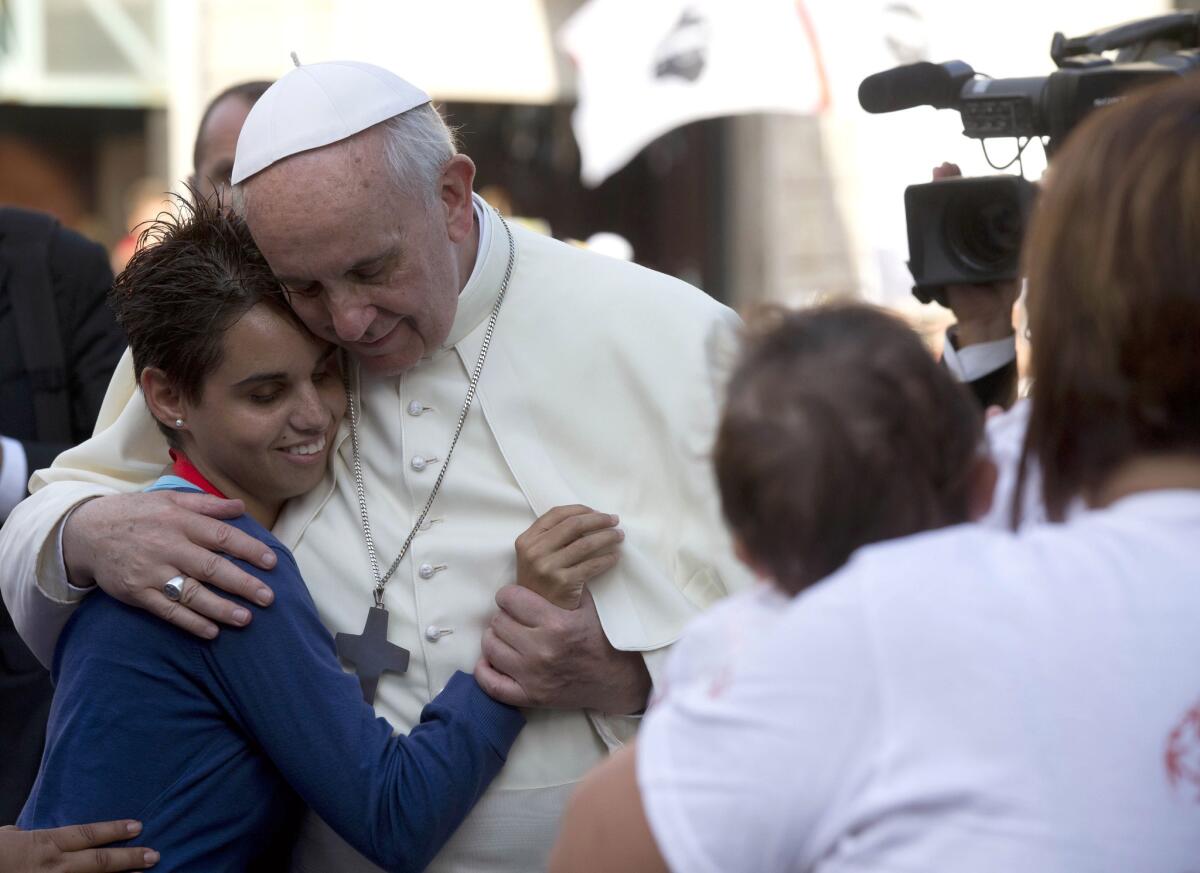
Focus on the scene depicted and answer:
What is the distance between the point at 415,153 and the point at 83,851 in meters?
1.20

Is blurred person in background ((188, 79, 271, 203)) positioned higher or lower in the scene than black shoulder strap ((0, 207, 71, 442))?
higher

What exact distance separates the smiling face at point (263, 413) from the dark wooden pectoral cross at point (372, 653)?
0.27 m

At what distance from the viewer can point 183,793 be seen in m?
2.12

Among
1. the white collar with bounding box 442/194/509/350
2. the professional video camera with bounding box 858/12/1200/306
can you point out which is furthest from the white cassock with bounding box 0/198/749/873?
the professional video camera with bounding box 858/12/1200/306

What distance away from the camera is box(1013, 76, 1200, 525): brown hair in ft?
3.95

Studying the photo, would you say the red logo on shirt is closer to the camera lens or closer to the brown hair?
the brown hair

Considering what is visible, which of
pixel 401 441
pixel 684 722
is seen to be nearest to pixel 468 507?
pixel 401 441

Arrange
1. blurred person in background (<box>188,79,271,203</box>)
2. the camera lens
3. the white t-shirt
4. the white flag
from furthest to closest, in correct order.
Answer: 1. the white flag
2. blurred person in background (<box>188,79,271,203</box>)
3. the camera lens
4. the white t-shirt

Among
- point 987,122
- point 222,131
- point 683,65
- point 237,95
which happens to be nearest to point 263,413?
point 987,122

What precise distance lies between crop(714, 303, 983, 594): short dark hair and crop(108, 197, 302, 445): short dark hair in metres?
1.22

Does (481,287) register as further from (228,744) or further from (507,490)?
(228,744)

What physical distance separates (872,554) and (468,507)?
4.61 ft

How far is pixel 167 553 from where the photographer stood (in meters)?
2.16

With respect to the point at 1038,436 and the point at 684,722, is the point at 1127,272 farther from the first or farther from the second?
the point at 684,722
